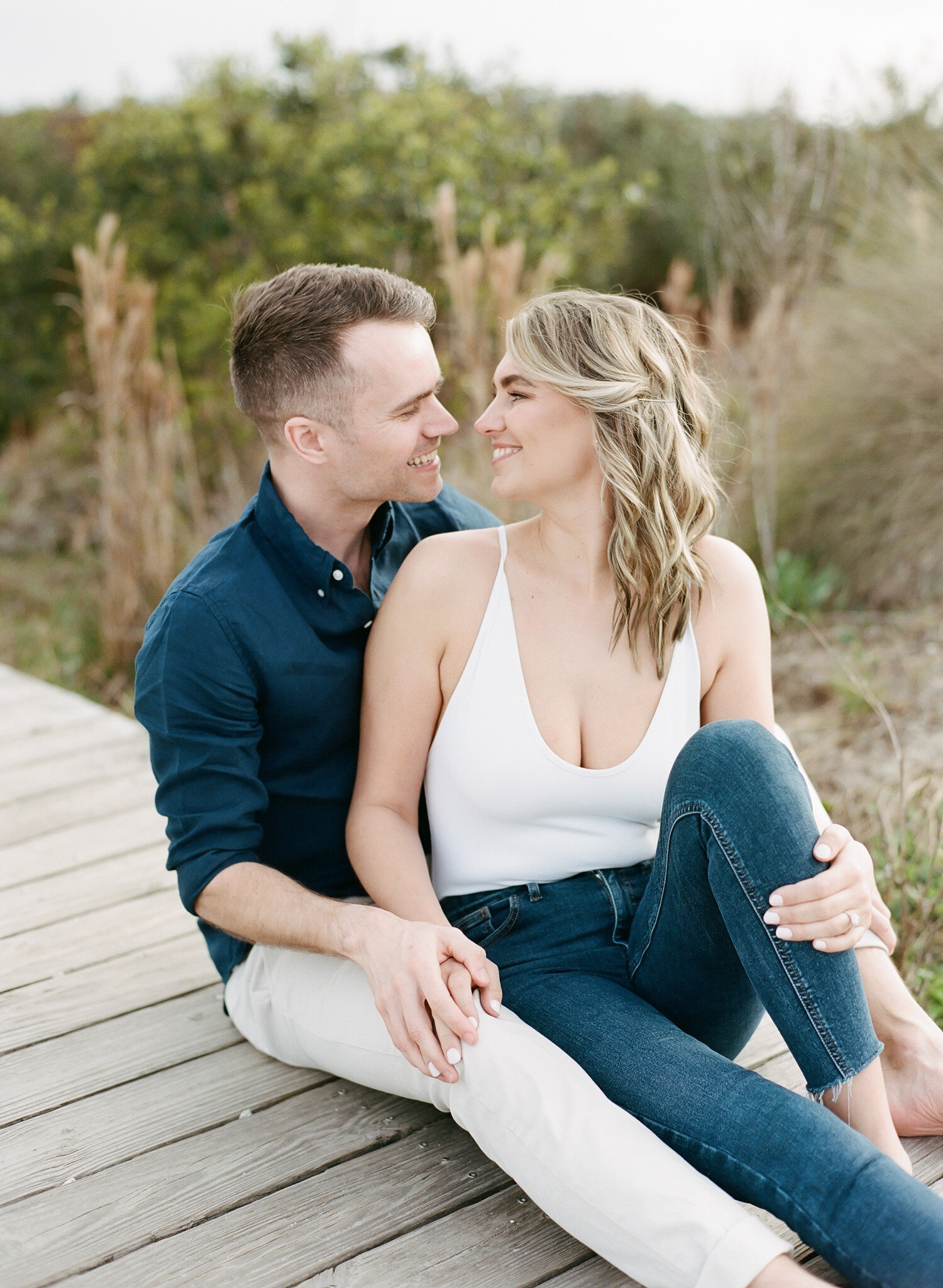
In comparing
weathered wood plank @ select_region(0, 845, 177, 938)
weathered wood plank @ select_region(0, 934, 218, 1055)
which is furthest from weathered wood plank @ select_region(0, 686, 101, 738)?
weathered wood plank @ select_region(0, 934, 218, 1055)

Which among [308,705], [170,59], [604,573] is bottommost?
[308,705]

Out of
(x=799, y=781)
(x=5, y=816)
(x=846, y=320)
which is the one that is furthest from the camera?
(x=846, y=320)

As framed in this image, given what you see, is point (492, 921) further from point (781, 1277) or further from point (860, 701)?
point (860, 701)

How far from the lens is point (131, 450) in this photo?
3.85 meters

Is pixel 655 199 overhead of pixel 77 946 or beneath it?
overhead

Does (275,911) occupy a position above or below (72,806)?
above

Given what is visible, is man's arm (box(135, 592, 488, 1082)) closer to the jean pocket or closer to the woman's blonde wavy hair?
the jean pocket

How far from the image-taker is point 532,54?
8.02 m

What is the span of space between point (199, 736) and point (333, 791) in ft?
0.86

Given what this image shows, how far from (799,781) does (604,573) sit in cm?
45

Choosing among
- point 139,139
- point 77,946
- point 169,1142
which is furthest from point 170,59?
point 169,1142

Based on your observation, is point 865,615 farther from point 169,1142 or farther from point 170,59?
point 170,59

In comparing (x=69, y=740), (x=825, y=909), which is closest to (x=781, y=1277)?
(x=825, y=909)

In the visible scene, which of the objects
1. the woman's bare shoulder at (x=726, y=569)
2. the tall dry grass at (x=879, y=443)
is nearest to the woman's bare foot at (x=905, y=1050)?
the woman's bare shoulder at (x=726, y=569)
